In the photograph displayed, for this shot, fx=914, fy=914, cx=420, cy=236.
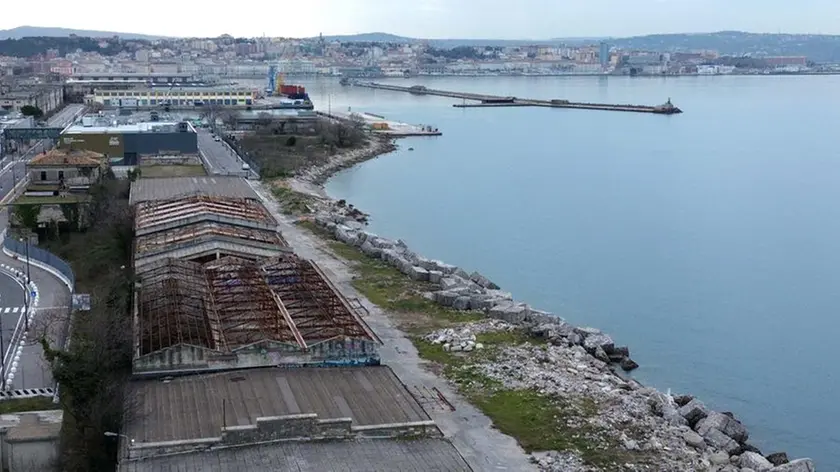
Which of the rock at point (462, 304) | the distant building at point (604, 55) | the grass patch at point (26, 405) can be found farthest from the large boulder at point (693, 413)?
the distant building at point (604, 55)

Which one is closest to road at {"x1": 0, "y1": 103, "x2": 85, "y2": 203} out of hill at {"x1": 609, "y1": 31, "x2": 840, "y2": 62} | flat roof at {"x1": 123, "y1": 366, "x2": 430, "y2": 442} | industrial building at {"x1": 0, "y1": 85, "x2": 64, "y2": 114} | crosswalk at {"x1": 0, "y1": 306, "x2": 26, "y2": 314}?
industrial building at {"x1": 0, "y1": 85, "x2": 64, "y2": 114}

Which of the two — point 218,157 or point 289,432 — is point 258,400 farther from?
point 218,157

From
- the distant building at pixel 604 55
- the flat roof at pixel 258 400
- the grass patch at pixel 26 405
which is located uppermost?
the distant building at pixel 604 55

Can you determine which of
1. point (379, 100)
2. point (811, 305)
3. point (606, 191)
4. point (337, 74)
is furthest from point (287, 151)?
point (337, 74)

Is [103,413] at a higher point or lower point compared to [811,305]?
higher

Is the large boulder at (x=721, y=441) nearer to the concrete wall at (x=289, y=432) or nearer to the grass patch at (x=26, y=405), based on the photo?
the concrete wall at (x=289, y=432)

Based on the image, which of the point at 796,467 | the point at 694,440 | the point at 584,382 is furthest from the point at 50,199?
the point at 796,467

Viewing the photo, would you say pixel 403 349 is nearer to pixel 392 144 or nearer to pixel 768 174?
pixel 768 174
